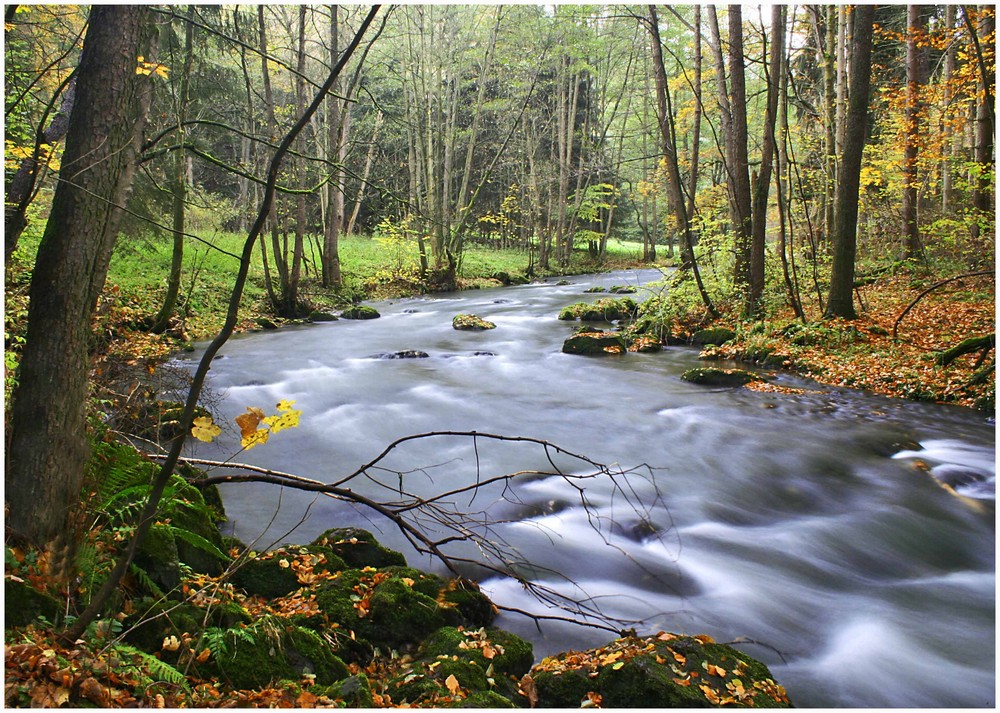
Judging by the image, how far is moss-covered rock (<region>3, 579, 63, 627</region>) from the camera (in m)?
2.67

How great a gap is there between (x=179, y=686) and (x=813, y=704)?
354 cm

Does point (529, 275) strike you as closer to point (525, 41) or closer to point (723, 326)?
point (525, 41)

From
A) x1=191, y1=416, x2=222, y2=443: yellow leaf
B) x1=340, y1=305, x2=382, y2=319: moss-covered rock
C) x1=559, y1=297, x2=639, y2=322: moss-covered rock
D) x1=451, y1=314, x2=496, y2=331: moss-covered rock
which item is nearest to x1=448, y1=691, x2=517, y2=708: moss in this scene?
Answer: x1=191, y1=416, x2=222, y2=443: yellow leaf

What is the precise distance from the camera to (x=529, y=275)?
101 feet

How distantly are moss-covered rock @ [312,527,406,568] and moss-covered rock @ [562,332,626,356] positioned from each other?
962cm

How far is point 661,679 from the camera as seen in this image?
125 inches

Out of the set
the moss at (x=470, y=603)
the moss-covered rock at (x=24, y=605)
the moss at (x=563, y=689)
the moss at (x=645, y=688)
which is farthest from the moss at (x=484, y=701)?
the moss-covered rock at (x=24, y=605)

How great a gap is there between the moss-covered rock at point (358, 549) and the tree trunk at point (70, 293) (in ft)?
6.02

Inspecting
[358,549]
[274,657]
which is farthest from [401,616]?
[358,549]

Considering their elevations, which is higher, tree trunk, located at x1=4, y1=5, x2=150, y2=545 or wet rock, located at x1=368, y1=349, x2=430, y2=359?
tree trunk, located at x1=4, y1=5, x2=150, y2=545

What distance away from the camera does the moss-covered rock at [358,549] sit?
467 cm

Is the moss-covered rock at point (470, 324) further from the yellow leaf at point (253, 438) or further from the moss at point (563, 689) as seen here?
the yellow leaf at point (253, 438)

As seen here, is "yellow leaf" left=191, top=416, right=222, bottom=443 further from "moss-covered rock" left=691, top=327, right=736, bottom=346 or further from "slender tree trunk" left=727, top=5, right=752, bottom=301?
"slender tree trunk" left=727, top=5, right=752, bottom=301

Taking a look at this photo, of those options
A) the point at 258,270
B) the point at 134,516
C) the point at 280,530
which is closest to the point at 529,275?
the point at 258,270
